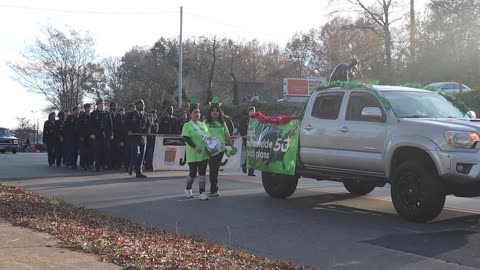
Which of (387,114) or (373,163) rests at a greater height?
(387,114)

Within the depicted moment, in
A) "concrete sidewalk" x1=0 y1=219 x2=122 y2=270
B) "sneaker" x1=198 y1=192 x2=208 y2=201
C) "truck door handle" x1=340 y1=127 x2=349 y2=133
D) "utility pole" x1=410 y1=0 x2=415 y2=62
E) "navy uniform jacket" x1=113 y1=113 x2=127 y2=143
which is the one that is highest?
"utility pole" x1=410 y1=0 x2=415 y2=62

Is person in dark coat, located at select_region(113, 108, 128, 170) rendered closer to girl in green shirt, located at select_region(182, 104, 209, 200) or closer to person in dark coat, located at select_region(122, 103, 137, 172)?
person in dark coat, located at select_region(122, 103, 137, 172)

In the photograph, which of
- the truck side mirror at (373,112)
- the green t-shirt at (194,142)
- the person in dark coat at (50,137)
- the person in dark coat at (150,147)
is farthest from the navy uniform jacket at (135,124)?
the truck side mirror at (373,112)

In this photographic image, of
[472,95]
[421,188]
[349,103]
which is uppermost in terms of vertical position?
[472,95]

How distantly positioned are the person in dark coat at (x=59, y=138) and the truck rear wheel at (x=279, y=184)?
10210mm

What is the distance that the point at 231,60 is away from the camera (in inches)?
2499

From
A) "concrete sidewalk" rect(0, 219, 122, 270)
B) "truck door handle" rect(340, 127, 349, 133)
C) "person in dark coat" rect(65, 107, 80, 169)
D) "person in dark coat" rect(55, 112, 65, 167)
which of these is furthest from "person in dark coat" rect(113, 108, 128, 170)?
"concrete sidewalk" rect(0, 219, 122, 270)

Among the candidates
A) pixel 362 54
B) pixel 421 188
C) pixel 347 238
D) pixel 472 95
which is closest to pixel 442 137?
pixel 421 188

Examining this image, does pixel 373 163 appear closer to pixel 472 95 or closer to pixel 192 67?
pixel 472 95

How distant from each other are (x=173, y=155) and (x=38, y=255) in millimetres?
11260

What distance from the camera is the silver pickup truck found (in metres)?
7.80

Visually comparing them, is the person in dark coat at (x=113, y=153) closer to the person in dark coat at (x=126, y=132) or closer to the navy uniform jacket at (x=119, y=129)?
the navy uniform jacket at (x=119, y=129)

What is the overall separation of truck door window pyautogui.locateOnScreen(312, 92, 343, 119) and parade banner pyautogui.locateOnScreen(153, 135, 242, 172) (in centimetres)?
689

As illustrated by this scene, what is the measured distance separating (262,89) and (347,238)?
5877 cm
